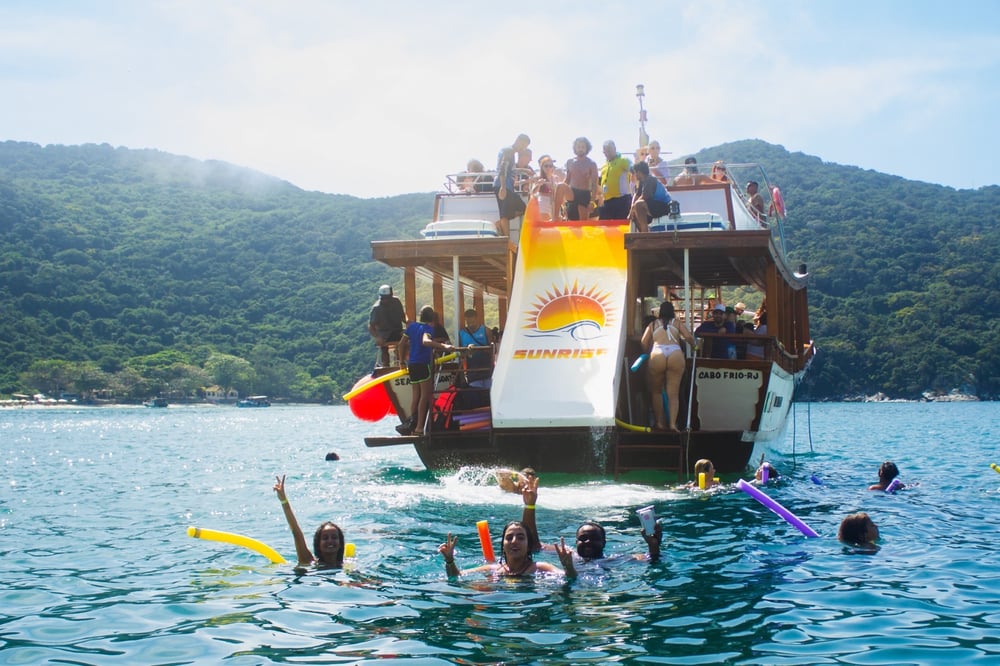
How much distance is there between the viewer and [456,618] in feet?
23.1

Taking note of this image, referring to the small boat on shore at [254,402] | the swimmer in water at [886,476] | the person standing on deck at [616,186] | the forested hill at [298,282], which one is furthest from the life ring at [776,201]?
the small boat on shore at [254,402]

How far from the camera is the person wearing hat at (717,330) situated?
15.2 m

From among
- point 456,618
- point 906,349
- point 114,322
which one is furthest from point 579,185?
point 114,322

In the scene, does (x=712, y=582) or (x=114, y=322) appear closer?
(x=712, y=582)

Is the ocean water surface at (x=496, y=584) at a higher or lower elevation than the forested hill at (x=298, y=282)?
lower

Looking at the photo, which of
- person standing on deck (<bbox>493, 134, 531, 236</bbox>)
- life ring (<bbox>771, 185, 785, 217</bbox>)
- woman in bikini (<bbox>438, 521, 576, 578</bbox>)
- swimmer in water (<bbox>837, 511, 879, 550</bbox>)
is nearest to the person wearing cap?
person standing on deck (<bbox>493, 134, 531, 236</bbox>)

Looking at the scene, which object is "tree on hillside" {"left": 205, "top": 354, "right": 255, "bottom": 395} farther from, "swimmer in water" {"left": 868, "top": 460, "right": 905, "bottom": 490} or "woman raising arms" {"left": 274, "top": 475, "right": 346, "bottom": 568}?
"woman raising arms" {"left": 274, "top": 475, "right": 346, "bottom": 568}

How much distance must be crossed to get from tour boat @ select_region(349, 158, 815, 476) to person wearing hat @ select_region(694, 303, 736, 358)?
0.33ft

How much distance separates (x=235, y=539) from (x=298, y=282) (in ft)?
384

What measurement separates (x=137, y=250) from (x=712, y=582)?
412ft

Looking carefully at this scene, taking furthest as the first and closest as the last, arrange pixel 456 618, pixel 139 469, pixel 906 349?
pixel 906 349, pixel 139 469, pixel 456 618

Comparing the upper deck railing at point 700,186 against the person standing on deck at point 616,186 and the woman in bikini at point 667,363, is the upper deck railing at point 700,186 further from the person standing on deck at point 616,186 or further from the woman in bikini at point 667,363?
the woman in bikini at point 667,363

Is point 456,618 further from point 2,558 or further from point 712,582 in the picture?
point 2,558

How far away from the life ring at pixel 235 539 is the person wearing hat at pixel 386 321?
24.5 ft
